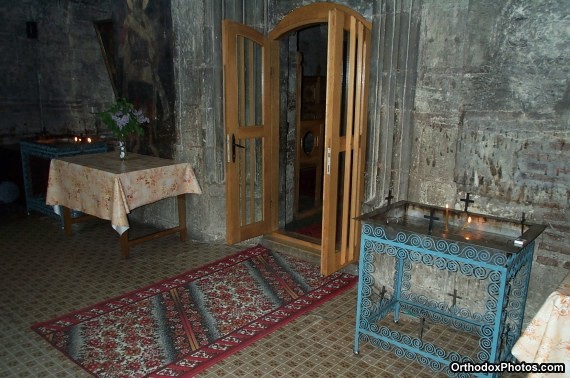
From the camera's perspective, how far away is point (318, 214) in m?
6.62

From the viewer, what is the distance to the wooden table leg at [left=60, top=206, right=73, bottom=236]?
5672 millimetres

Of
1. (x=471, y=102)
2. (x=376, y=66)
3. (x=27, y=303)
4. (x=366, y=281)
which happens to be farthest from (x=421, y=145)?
(x=27, y=303)

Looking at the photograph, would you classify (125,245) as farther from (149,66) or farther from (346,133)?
(346,133)

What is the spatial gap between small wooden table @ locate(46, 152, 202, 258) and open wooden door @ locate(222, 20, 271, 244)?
60 cm

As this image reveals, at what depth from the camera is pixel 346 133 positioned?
4234mm

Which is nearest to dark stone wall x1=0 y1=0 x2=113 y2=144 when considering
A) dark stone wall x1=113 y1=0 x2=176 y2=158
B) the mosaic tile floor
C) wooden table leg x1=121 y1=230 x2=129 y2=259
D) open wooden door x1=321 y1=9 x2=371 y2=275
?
dark stone wall x1=113 y1=0 x2=176 y2=158

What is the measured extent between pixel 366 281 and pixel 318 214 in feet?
10.9

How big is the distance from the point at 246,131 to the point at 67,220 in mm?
2556

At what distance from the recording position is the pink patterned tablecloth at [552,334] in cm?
201

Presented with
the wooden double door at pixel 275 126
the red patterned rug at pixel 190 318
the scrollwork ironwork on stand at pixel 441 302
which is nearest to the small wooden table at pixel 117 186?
the wooden double door at pixel 275 126

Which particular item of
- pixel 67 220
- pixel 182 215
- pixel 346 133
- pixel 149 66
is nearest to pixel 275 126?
pixel 346 133

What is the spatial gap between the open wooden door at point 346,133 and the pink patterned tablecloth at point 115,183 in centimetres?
192

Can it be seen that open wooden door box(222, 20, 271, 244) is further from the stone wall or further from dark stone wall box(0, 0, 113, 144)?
dark stone wall box(0, 0, 113, 144)

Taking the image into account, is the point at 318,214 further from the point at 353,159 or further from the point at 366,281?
the point at 366,281
